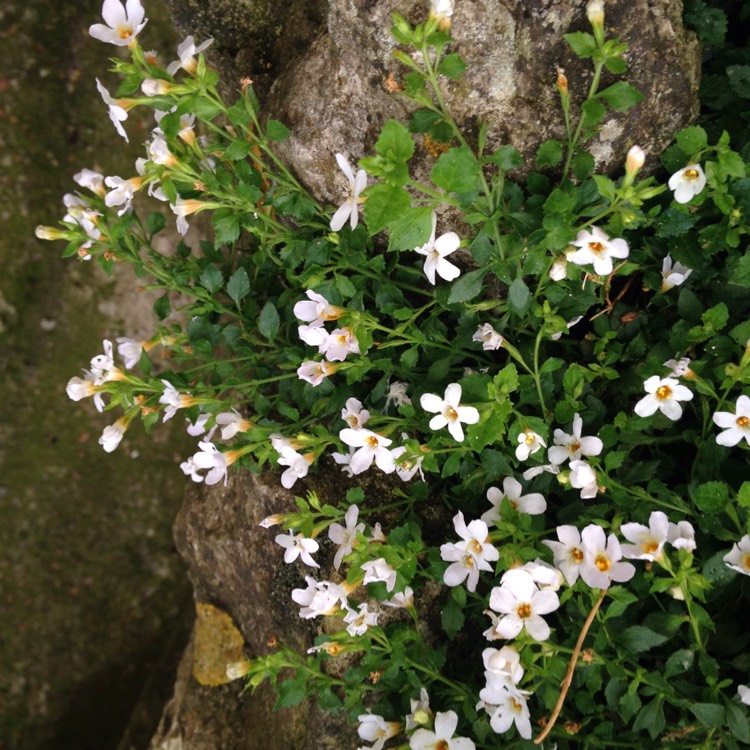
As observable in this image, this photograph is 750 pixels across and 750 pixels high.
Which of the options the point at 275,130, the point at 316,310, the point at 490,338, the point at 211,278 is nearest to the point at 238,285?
the point at 211,278

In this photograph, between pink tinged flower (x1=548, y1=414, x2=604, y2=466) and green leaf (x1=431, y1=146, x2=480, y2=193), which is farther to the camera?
pink tinged flower (x1=548, y1=414, x2=604, y2=466)

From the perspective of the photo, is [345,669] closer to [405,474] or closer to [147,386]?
[405,474]

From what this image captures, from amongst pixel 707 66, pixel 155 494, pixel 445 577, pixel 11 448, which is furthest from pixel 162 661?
pixel 707 66

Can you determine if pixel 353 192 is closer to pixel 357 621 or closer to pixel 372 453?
pixel 372 453

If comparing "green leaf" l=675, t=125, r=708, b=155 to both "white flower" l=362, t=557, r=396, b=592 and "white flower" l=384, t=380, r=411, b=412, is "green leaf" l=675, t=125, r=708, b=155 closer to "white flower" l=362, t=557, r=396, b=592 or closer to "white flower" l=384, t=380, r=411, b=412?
"white flower" l=384, t=380, r=411, b=412

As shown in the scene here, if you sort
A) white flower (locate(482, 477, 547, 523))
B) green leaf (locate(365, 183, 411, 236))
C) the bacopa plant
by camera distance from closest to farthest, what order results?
green leaf (locate(365, 183, 411, 236)) → the bacopa plant → white flower (locate(482, 477, 547, 523))

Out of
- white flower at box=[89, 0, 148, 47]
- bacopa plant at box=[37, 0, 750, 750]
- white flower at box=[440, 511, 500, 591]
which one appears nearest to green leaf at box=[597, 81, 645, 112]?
bacopa plant at box=[37, 0, 750, 750]

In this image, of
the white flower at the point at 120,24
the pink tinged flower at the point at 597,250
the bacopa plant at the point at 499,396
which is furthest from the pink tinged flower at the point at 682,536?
the white flower at the point at 120,24
